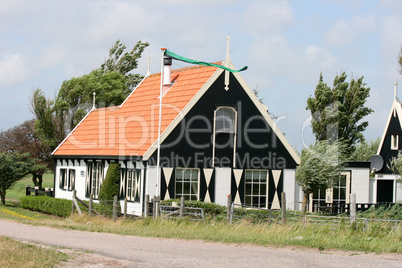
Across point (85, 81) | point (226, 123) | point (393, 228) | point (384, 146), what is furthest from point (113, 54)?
point (393, 228)

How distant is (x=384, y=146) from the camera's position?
4247 cm

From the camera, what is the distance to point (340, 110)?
46469mm

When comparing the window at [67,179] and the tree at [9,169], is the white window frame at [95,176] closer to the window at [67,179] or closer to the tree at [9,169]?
the window at [67,179]

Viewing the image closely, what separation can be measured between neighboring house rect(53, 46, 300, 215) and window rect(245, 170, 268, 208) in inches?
1.9

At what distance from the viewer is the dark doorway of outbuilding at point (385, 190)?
39.4 metres

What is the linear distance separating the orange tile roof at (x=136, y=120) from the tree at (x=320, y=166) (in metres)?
6.07

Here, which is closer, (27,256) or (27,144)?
(27,256)

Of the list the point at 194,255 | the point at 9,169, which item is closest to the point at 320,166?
the point at 194,255

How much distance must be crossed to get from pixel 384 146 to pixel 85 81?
23.7 meters

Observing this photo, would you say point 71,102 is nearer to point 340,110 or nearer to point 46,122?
point 46,122

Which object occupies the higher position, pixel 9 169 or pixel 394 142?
pixel 394 142

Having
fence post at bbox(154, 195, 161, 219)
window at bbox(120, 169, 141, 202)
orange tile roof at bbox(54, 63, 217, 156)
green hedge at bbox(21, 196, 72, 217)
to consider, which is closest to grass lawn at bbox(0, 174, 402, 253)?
fence post at bbox(154, 195, 161, 219)

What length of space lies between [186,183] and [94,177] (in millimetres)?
6469

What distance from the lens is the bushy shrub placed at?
28281 millimetres
